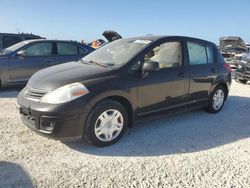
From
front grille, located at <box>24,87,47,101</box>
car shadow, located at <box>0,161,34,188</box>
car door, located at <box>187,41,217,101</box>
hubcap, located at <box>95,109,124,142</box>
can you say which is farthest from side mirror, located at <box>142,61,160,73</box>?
car shadow, located at <box>0,161,34,188</box>

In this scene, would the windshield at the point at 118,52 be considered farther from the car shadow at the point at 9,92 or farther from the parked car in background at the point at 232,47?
the parked car in background at the point at 232,47

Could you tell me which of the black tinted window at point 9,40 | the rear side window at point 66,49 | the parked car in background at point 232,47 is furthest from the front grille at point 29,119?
the parked car in background at point 232,47

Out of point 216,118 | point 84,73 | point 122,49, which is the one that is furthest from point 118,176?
point 216,118

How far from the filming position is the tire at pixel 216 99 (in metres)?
5.64

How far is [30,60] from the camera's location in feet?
25.0

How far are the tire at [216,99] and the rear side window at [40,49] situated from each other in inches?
195

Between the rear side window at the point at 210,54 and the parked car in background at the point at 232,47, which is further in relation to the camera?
the parked car in background at the point at 232,47

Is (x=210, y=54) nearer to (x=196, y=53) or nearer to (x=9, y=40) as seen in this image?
(x=196, y=53)

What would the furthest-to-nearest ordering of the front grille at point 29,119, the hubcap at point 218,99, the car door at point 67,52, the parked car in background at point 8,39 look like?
the parked car in background at point 8,39 < the car door at point 67,52 < the hubcap at point 218,99 < the front grille at point 29,119

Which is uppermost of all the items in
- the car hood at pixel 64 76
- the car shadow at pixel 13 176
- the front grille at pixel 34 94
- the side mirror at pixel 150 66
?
the side mirror at pixel 150 66

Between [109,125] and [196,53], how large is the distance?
247 centimetres

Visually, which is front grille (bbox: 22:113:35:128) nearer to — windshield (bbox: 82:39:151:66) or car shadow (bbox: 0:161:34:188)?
car shadow (bbox: 0:161:34:188)

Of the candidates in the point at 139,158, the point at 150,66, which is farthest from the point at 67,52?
the point at 139,158

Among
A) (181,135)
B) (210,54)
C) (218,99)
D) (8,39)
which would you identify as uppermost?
(210,54)
